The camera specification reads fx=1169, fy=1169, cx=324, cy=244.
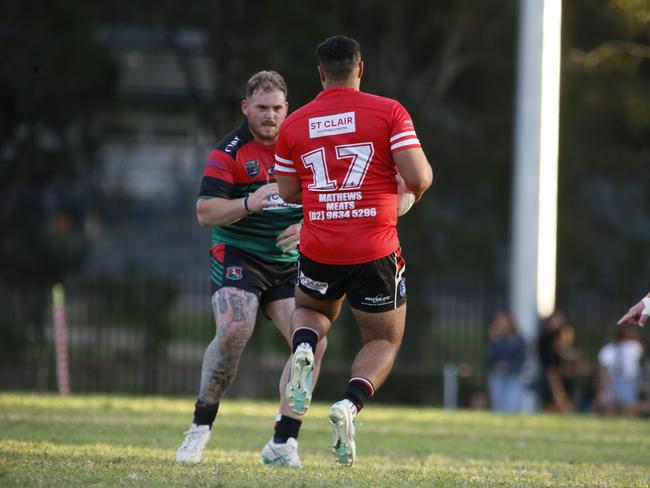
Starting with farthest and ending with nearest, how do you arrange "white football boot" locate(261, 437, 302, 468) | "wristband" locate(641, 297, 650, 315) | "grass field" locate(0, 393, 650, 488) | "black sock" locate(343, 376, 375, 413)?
"white football boot" locate(261, 437, 302, 468) → "wristband" locate(641, 297, 650, 315) → "black sock" locate(343, 376, 375, 413) → "grass field" locate(0, 393, 650, 488)

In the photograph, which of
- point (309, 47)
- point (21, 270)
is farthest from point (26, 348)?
point (309, 47)

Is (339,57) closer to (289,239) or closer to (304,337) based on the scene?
(289,239)

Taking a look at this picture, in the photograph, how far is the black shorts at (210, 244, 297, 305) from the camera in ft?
25.1

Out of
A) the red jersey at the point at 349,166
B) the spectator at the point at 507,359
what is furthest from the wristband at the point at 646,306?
the spectator at the point at 507,359

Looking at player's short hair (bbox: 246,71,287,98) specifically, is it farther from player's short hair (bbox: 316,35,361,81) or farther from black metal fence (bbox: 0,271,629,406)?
black metal fence (bbox: 0,271,629,406)

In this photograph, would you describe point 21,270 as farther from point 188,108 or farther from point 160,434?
point 160,434

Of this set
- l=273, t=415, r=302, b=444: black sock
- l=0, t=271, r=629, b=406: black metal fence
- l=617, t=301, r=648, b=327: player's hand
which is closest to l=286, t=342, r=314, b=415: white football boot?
l=273, t=415, r=302, b=444: black sock

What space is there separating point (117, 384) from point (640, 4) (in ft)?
39.2

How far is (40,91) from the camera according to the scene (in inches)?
868

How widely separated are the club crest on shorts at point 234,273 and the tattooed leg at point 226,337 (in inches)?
3.2

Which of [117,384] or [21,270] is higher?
[21,270]

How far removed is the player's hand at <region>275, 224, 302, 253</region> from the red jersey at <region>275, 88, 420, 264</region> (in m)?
0.90

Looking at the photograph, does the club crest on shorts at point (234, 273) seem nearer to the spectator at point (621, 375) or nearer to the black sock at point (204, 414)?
the black sock at point (204, 414)

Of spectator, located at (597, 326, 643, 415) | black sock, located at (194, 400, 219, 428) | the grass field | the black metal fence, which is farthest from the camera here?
the black metal fence
